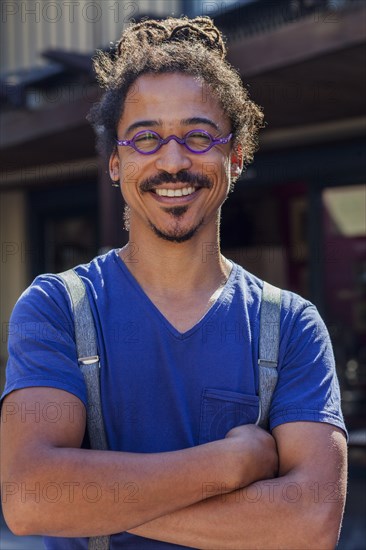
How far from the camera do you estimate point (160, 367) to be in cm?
212

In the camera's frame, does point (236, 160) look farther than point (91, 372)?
Yes

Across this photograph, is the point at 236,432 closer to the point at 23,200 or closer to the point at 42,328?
the point at 42,328

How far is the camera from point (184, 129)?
2.27m

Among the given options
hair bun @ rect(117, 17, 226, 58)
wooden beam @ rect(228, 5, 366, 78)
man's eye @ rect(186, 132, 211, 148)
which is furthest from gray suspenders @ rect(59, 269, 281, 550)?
wooden beam @ rect(228, 5, 366, 78)

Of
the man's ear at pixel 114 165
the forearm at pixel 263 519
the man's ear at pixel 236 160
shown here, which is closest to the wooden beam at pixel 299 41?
the man's ear at pixel 236 160

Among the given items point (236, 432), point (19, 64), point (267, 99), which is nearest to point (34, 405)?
point (236, 432)

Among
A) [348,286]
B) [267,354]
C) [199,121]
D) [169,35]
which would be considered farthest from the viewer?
[348,286]

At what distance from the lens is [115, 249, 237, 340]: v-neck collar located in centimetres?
217

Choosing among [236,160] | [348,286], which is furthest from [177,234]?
[348,286]

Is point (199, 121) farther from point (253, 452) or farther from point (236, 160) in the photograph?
point (253, 452)

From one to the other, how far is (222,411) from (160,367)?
0.57ft

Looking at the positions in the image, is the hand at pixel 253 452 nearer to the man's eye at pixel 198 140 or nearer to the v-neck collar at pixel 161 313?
the v-neck collar at pixel 161 313

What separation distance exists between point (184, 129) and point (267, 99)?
4093 mm

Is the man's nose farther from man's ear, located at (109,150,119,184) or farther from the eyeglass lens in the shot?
man's ear, located at (109,150,119,184)
